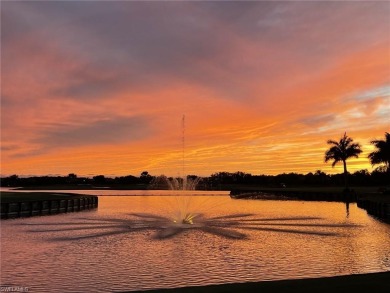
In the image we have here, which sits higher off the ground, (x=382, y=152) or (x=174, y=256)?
(x=382, y=152)

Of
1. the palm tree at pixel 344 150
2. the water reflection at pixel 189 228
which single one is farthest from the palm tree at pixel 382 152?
the water reflection at pixel 189 228

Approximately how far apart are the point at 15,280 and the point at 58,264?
10.5 ft

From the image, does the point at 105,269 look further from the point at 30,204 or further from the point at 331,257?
the point at 30,204

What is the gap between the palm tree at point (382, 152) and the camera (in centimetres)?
7808

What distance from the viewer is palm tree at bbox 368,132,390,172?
78.1 metres

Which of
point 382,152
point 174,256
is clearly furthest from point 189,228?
point 382,152

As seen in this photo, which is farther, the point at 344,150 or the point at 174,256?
the point at 344,150

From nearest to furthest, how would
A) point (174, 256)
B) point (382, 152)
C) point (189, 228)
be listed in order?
point (174, 256)
point (189, 228)
point (382, 152)

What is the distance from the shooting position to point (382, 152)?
78688mm

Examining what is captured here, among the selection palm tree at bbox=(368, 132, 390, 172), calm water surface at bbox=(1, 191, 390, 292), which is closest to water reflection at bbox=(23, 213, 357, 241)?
calm water surface at bbox=(1, 191, 390, 292)

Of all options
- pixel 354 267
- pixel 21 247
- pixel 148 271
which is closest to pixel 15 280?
pixel 148 271

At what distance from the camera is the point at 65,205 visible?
5753cm

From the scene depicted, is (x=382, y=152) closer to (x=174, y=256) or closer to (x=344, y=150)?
(x=344, y=150)

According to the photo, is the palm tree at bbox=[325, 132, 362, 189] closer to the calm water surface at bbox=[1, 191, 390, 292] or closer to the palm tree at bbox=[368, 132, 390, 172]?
the palm tree at bbox=[368, 132, 390, 172]
